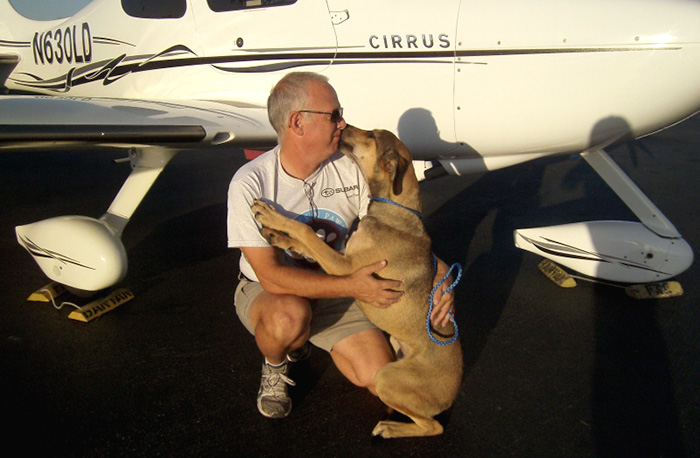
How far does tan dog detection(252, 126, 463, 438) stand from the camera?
235 centimetres

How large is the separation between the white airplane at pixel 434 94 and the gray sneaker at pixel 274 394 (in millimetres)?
1609

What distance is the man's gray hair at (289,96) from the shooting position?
2363mm

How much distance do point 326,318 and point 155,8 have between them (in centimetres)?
352

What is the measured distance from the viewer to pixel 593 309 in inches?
142

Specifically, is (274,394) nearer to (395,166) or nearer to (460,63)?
(395,166)

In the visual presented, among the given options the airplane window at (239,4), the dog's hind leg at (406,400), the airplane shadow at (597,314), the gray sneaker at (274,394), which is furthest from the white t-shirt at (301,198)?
the airplane window at (239,4)

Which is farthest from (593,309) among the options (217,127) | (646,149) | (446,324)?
(646,149)

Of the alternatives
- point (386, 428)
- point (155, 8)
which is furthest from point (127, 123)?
point (386, 428)

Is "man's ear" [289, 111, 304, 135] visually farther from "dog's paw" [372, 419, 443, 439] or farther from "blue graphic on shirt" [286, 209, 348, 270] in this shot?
"dog's paw" [372, 419, 443, 439]

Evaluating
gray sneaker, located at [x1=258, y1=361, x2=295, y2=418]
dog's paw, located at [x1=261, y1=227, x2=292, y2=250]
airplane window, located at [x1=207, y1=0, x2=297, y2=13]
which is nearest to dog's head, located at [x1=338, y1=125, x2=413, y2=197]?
dog's paw, located at [x1=261, y1=227, x2=292, y2=250]

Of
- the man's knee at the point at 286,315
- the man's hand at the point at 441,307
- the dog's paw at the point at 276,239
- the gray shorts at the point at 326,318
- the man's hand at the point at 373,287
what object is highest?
the dog's paw at the point at 276,239

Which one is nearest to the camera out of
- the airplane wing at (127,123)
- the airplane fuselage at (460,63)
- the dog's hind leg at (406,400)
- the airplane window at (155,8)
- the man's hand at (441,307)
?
the dog's hind leg at (406,400)

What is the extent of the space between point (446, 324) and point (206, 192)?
4743 millimetres

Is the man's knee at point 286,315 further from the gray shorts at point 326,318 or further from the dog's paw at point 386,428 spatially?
the dog's paw at point 386,428
